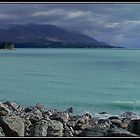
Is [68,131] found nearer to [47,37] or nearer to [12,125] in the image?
[12,125]

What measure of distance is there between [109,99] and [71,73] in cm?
63

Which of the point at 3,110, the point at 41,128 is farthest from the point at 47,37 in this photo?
the point at 41,128

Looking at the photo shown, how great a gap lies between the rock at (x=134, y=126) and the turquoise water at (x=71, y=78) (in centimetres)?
21

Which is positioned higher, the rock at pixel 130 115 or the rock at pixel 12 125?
the rock at pixel 130 115

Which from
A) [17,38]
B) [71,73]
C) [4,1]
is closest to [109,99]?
[71,73]

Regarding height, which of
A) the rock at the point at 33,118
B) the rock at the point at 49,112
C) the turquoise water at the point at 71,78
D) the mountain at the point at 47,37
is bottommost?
the rock at the point at 33,118

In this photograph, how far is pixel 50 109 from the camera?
590cm

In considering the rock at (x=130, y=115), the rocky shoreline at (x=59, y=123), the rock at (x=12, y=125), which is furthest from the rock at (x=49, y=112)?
the rock at (x=130, y=115)

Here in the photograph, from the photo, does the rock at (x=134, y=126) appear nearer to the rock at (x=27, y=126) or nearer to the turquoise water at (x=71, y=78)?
the turquoise water at (x=71, y=78)

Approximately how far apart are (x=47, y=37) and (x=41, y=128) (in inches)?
51.0

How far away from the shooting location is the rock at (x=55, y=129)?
5.43 metres

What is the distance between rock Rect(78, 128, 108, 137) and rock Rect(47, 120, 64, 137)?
280mm

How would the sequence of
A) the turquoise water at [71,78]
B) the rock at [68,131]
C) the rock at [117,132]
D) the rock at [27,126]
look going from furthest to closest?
the turquoise water at [71,78] → the rock at [27,126] → the rock at [68,131] → the rock at [117,132]

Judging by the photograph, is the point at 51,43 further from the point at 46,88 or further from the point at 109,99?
the point at 109,99
